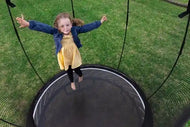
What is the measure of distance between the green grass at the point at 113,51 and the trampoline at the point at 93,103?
6.2 inches

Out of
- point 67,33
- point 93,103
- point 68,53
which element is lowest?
point 93,103

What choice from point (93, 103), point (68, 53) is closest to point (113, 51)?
point (93, 103)

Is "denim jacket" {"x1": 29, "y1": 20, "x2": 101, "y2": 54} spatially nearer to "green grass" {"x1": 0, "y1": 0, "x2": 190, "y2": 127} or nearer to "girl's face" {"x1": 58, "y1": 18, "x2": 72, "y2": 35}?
"girl's face" {"x1": 58, "y1": 18, "x2": 72, "y2": 35}

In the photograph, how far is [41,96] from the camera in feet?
6.87

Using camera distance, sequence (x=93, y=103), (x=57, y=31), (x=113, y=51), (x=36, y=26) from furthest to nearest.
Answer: (x=113, y=51), (x=93, y=103), (x=57, y=31), (x=36, y=26)

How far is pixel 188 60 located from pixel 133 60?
0.59 metres

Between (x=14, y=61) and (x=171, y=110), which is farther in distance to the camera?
(x=14, y=61)

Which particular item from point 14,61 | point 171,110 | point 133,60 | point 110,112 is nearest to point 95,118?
point 110,112

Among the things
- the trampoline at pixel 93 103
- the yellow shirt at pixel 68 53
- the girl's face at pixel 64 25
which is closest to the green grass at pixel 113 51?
the trampoline at pixel 93 103

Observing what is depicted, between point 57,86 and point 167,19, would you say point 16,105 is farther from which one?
point 167,19

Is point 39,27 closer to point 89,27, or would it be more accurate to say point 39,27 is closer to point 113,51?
point 89,27

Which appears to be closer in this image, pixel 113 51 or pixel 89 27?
pixel 89 27

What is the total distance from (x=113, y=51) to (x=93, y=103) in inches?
33.4

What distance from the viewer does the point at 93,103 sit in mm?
2039
